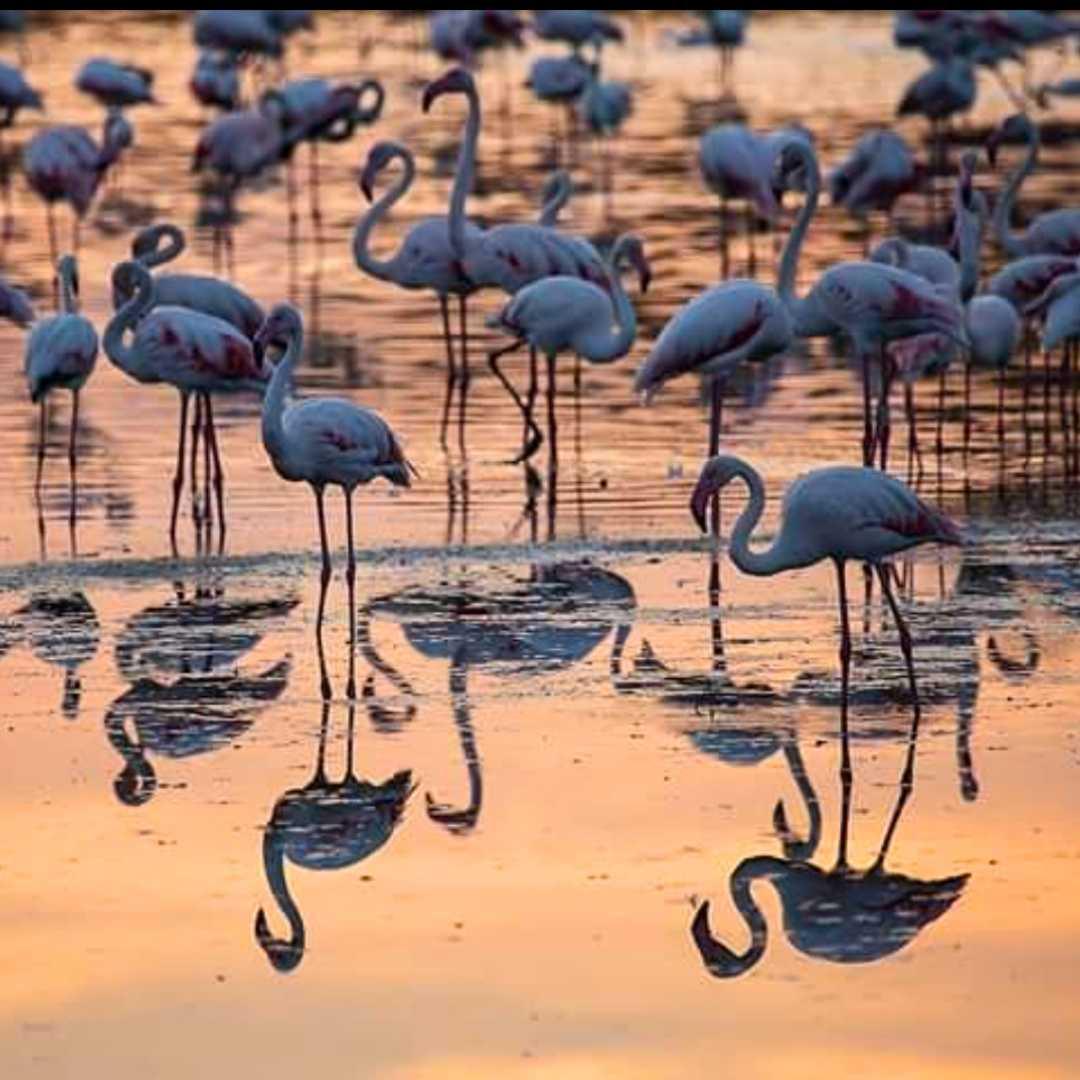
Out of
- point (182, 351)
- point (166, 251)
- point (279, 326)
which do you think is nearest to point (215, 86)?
point (166, 251)

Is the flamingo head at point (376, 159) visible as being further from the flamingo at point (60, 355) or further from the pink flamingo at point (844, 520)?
the pink flamingo at point (844, 520)

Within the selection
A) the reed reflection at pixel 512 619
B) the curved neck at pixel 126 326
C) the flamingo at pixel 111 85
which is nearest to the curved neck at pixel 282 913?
the reed reflection at pixel 512 619

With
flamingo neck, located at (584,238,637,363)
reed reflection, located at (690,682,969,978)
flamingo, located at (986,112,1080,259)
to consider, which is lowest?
reed reflection, located at (690,682,969,978)

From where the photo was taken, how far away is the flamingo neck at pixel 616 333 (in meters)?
14.5

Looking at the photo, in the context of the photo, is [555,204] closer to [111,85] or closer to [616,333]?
[616,333]

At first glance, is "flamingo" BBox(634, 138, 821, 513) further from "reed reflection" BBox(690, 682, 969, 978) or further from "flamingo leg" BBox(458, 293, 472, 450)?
"reed reflection" BBox(690, 682, 969, 978)

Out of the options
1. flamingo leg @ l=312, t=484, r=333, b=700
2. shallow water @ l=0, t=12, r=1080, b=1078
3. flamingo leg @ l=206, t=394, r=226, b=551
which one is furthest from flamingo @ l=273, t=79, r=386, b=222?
flamingo leg @ l=312, t=484, r=333, b=700

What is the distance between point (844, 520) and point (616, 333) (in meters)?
4.69

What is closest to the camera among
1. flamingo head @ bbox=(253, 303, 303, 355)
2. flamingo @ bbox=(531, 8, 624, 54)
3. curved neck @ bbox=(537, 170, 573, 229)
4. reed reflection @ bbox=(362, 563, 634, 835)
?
reed reflection @ bbox=(362, 563, 634, 835)

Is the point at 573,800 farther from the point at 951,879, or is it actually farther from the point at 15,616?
the point at 15,616

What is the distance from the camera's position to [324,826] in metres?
9.00

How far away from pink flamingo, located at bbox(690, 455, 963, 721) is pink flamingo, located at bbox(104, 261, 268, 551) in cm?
356

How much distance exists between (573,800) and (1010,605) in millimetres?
2920

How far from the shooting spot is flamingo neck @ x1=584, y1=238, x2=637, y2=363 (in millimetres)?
14484
